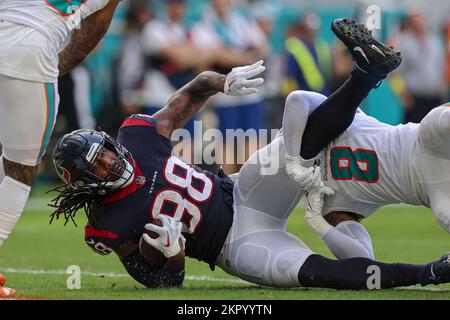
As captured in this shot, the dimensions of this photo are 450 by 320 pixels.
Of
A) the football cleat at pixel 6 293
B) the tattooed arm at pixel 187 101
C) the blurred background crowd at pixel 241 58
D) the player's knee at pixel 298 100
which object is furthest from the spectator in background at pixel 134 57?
the football cleat at pixel 6 293

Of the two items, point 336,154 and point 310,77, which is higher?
point 336,154

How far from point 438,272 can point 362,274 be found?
1.31ft

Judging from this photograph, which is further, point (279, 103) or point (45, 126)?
point (279, 103)

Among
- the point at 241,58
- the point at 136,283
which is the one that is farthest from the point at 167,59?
the point at 136,283

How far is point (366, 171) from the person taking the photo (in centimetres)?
491

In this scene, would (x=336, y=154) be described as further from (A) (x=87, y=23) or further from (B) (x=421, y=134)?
(A) (x=87, y=23)

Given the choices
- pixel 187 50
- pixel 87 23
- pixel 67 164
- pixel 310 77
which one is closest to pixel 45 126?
pixel 67 164

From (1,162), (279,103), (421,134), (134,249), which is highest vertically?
(421,134)

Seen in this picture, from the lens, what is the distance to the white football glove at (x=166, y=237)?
4672 mm

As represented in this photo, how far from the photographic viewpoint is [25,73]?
15.5 ft

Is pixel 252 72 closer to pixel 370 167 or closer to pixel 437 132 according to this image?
pixel 370 167

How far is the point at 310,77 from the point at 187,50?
224 centimetres

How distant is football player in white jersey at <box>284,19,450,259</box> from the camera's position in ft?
15.4

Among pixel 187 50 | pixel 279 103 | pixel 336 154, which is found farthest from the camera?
pixel 279 103
